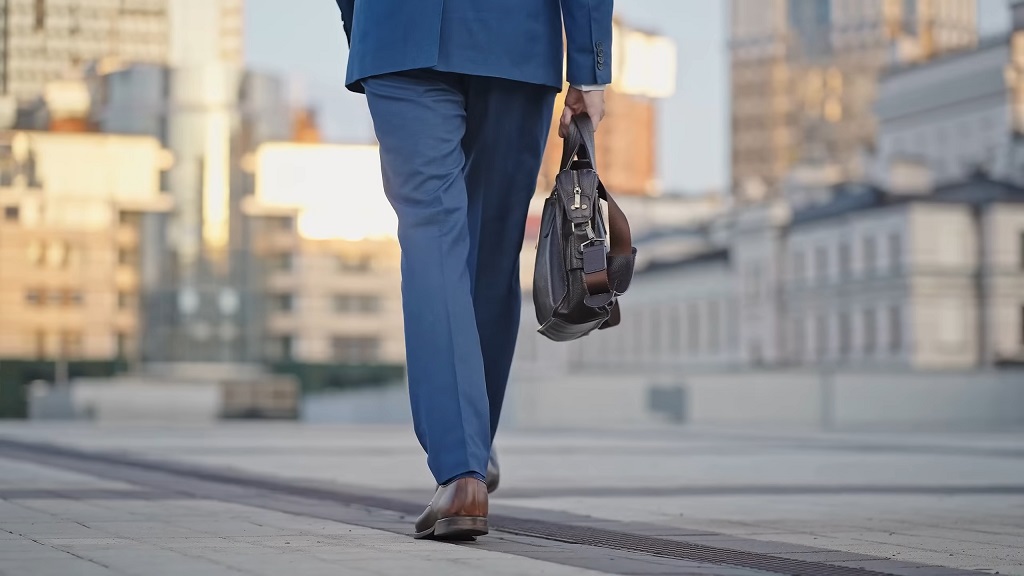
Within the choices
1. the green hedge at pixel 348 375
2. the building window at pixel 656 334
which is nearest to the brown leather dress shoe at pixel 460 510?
the green hedge at pixel 348 375

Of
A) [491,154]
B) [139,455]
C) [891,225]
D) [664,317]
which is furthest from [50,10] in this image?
[664,317]

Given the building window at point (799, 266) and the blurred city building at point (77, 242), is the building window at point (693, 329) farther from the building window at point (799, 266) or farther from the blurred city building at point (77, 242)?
the blurred city building at point (77, 242)

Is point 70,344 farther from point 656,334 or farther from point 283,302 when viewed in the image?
point 656,334

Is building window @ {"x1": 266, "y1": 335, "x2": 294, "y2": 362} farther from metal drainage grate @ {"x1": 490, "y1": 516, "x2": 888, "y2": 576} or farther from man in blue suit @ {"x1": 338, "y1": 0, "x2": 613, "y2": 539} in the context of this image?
man in blue suit @ {"x1": 338, "y1": 0, "x2": 613, "y2": 539}

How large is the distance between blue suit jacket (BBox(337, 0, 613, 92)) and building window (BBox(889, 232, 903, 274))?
49.7 metres

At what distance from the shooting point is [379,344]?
111ft

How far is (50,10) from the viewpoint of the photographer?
2367 cm

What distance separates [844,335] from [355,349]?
27.9 m

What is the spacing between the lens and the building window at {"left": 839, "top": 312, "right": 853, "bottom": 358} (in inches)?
2253

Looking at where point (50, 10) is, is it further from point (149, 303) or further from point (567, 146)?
point (567, 146)

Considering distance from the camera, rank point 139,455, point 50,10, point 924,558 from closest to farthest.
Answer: point 924,558 → point 139,455 → point 50,10

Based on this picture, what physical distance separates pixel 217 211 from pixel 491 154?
2639cm

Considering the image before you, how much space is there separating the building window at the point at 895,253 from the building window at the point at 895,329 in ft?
4.03

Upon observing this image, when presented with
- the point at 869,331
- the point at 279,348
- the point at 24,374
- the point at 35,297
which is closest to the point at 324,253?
the point at 279,348
